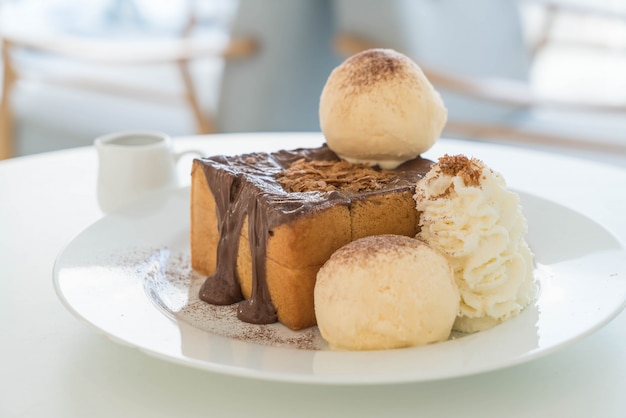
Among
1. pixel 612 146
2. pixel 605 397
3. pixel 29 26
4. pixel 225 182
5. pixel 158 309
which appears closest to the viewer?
pixel 605 397

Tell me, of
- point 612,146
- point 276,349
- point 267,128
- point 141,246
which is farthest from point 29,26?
point 276,349

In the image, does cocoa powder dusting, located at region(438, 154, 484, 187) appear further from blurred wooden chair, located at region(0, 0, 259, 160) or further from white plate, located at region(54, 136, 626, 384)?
blurred wooden chair, located at region(0, 0, 259, 160)

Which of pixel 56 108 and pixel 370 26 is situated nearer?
pixel 370 26

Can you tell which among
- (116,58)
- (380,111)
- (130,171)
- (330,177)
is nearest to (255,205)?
(330,177)

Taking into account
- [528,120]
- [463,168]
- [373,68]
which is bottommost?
[528,120]

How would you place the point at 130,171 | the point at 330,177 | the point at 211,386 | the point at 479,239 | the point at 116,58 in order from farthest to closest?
the point at 116,58, the point at 130,171, the point at 330,177, the point at 479,239, the point at 211,386

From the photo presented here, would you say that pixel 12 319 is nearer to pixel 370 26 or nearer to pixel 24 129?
pixel 370 26

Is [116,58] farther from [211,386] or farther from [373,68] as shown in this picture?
[211,386]
